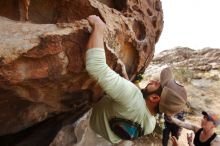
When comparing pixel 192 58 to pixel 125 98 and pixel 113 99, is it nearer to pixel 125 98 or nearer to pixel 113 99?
pixel 113 99

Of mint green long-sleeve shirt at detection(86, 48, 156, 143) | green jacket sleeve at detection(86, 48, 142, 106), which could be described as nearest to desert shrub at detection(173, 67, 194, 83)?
mint green long-sleeve shirt at detection(86, 48, 156, 143)

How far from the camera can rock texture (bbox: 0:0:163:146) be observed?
3266 mm

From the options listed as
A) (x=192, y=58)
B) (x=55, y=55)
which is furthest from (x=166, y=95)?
(x=192, y=58)

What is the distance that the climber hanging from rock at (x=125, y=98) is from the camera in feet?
9.73

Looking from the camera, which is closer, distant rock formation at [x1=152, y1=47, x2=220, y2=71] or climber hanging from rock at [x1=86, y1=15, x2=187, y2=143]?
climber hanging from rock at [x1=86, y1=15, x2=187, y2=143]

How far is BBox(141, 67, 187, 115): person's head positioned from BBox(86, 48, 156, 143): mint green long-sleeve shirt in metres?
0.12

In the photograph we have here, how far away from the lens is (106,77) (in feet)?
9.60

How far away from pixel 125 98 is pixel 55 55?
81 centimetres

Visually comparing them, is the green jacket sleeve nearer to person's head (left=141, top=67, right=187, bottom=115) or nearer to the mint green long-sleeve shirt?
the mint green long-sleeve shirt

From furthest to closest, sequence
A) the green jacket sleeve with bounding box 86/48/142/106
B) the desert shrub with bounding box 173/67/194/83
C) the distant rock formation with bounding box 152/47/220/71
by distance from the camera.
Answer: the distant rock formation with bounding box 152/47/220/71, the desert shrub with bounding box 173/67/194/83, the green jacket sleeve with bounding box 86/48/142/106

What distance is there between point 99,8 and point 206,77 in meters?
10.6

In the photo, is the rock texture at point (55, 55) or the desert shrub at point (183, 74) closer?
the rock texture at point (55, 55)

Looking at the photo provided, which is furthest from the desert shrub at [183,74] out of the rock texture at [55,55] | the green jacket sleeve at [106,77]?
the green jacket sleeve at [106,77]

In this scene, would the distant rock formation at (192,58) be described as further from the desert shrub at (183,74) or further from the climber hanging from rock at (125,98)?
the climber hanging from rock at (125,98)
